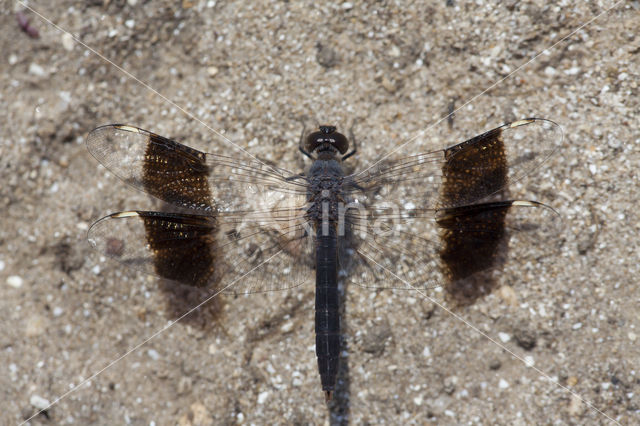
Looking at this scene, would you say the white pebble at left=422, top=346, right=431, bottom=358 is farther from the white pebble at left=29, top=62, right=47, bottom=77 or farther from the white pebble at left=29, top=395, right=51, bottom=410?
the white pebble at left=29, top=62, right=47, bottom=77

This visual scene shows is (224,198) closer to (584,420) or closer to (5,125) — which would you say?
(5,125)

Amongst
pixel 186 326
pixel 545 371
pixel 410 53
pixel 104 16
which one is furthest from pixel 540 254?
pixel 104 16

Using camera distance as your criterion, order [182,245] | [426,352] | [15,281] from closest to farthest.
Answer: [182,245] → [426,352] → [15,281]

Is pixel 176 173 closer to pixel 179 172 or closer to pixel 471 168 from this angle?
pixel 179 172

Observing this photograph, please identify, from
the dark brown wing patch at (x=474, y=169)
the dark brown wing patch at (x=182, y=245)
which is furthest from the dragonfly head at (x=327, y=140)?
the dark brown wing patch at (x=182, y=245)

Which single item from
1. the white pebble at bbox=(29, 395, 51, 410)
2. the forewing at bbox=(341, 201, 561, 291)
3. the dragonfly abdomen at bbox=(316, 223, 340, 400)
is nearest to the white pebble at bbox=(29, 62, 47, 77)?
the white pebble at bbox=(29, 395, 51, 410)

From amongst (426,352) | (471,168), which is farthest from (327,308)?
(471,168)
